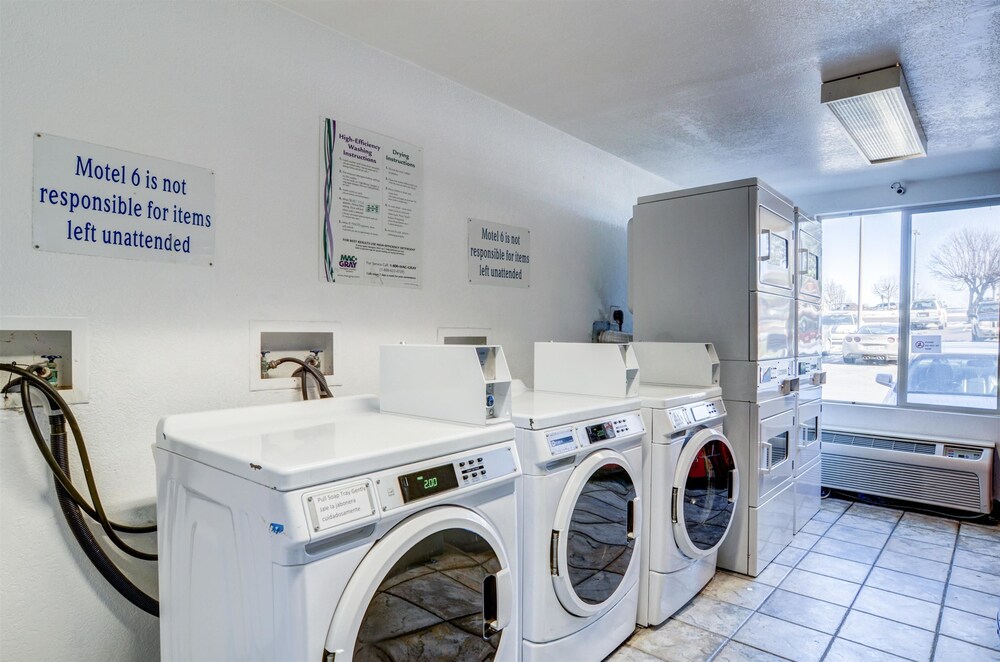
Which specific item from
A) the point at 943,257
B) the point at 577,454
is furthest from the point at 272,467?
the point at 943,257

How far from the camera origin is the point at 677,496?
2490 mm

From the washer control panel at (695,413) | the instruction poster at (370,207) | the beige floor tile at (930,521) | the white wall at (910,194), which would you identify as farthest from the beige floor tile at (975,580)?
the instruction poster at (370,207)

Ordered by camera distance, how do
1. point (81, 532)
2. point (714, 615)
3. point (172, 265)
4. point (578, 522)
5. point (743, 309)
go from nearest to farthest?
point (81, 532) → point (172, 265) → point (578, 522) → point (714, 615) → point (743, 309)

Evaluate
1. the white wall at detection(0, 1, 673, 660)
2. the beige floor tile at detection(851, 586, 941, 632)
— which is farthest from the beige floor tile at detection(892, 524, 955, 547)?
the white wall at detection(0, 1, 673, 660)

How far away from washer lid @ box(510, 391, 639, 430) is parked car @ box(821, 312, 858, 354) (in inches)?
136

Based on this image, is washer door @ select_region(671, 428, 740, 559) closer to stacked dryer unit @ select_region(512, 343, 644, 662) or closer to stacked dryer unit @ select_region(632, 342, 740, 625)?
stacked dryer unit @ select_region(632, 342, 740, 625)

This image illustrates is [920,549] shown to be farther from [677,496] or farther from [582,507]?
[582,507]

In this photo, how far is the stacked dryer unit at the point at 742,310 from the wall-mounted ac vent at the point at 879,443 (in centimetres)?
139

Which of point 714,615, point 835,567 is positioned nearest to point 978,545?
point 835,567

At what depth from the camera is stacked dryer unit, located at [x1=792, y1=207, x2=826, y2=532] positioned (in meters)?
3.51

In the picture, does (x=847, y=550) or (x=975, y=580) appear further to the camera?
(x=847, y=550)

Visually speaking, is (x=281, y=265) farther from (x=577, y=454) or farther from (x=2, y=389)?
(x=577, y=454)

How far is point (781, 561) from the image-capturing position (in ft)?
10.5

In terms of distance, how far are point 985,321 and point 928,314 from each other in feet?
1.16
